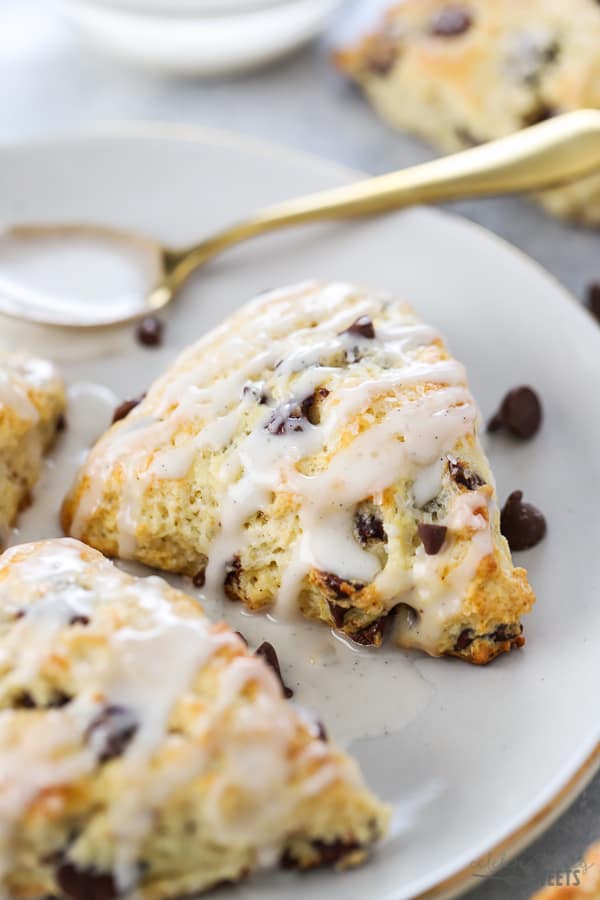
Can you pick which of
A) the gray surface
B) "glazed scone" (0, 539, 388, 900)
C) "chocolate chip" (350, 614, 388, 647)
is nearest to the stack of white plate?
the gray surface

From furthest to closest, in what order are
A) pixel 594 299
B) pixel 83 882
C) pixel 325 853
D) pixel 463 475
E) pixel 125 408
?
pixel 594 299
pixel 125 408
pixel 463 475
pixel 325 853
pixel 83 882

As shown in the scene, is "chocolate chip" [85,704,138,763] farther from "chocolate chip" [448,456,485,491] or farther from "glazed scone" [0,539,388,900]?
"chocolate chip" [448,456,485,491]

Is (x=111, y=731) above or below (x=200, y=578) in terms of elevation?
above

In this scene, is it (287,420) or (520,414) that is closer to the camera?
(287,420)

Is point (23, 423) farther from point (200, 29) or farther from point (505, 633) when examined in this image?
point (200, 29)

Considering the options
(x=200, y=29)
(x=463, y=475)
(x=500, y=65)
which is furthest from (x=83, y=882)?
(x=200, y=29)
